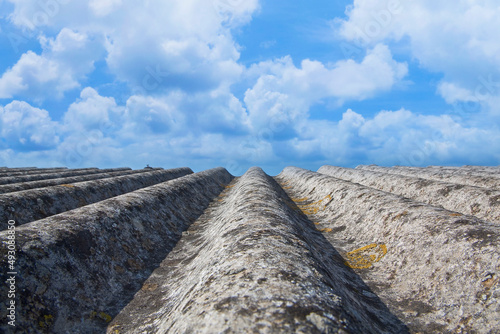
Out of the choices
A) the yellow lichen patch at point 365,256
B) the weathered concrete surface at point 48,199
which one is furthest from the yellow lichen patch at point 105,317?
the weathered concrete surface at point 48,199

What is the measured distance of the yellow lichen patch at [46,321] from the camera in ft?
11.2

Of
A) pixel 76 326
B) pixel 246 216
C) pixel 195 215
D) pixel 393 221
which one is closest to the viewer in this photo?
pixel 76 326

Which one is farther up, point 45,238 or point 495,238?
point 495,238

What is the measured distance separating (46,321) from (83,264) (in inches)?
42.9

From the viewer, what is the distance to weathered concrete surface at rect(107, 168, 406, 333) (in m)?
2.24

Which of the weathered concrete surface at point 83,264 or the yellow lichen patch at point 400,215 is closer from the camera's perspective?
the weathered concrete surface at point 83,264

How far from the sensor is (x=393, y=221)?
635cm

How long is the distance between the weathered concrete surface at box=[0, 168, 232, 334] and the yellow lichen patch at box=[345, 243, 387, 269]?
3905 millimetres

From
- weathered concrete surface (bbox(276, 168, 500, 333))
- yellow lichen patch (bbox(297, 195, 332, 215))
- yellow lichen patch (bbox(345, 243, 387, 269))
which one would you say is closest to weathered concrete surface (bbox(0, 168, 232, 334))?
yellow lichen patch (bbox(345, 243, 387, 269))

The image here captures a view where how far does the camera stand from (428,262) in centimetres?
470

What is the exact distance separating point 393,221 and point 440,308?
265 cm

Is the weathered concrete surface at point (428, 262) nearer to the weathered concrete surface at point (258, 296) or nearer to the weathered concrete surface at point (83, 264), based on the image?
the weathered concrete surface at point (258, 296)

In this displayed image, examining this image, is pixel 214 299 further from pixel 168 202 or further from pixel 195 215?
pixel 195 215

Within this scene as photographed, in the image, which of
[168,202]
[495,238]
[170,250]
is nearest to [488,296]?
[495,238]
